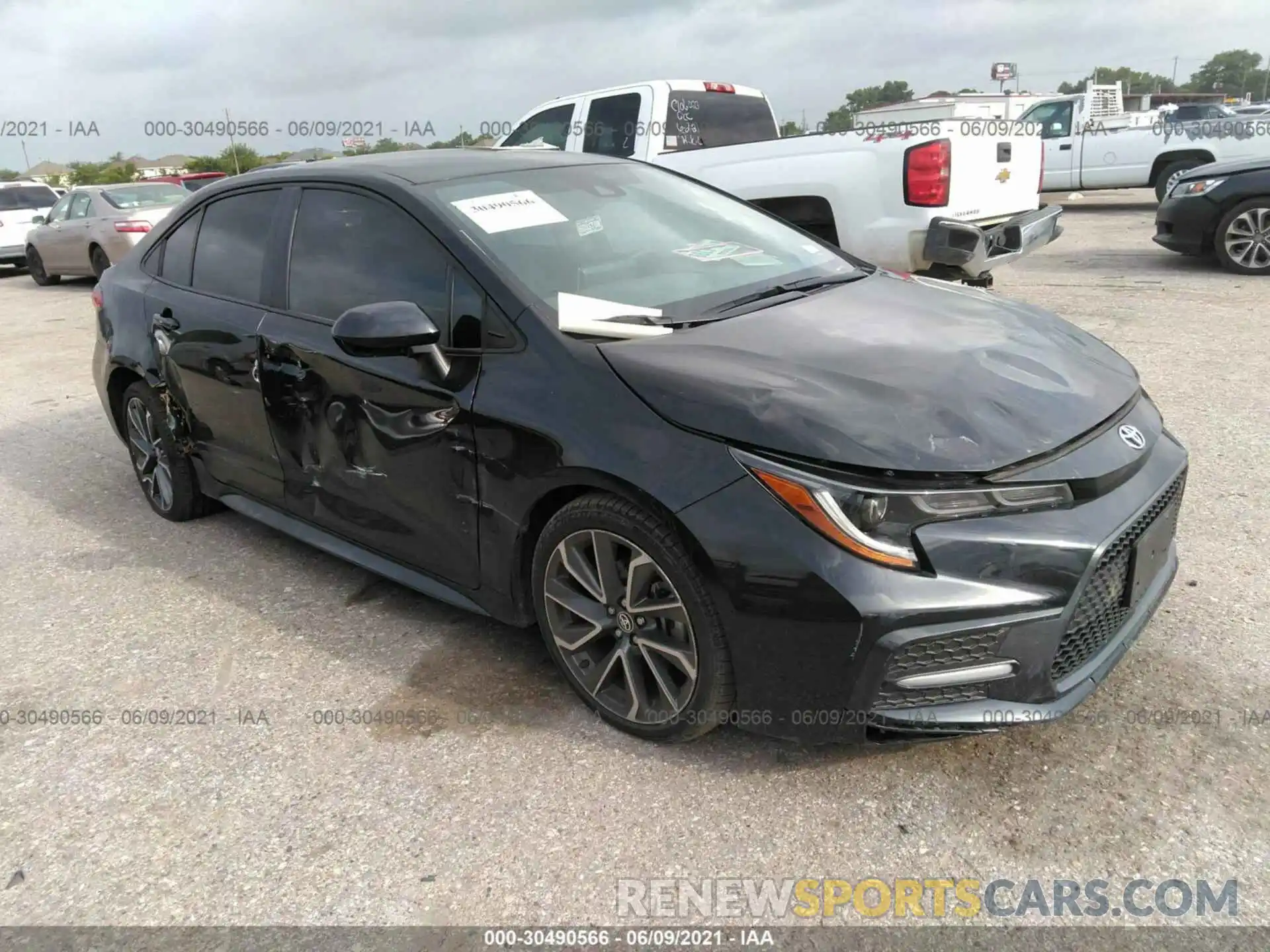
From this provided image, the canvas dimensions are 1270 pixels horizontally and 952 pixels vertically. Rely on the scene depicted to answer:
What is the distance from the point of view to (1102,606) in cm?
240

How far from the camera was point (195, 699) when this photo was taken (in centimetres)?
311

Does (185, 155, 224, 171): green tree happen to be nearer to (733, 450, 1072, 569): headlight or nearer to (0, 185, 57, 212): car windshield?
(0, 185, 57, 212): car windshield

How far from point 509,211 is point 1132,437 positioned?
201 centimetres

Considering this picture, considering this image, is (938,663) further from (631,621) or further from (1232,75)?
(1232,75)

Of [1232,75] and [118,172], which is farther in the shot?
[1232,75]

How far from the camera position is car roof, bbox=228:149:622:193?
335 cm

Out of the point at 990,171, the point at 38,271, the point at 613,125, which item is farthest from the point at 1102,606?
the point at 38,271

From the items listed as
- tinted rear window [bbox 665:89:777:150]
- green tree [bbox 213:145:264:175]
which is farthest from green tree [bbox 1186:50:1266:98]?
tinted rear window [bbox 665:89:777:150]

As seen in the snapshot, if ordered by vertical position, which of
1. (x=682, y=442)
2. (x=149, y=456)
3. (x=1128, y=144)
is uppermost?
(x=1128, y=144)

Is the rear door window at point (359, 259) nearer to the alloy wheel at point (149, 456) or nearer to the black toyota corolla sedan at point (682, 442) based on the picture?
the black toyota corolla sedan at point (682, 442)

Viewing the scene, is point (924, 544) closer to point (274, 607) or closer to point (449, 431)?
point (449, 431)

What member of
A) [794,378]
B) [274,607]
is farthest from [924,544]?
[274,607]

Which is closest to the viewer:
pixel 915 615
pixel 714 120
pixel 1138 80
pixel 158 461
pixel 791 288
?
pixel 915 615

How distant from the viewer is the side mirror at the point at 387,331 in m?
2.76
